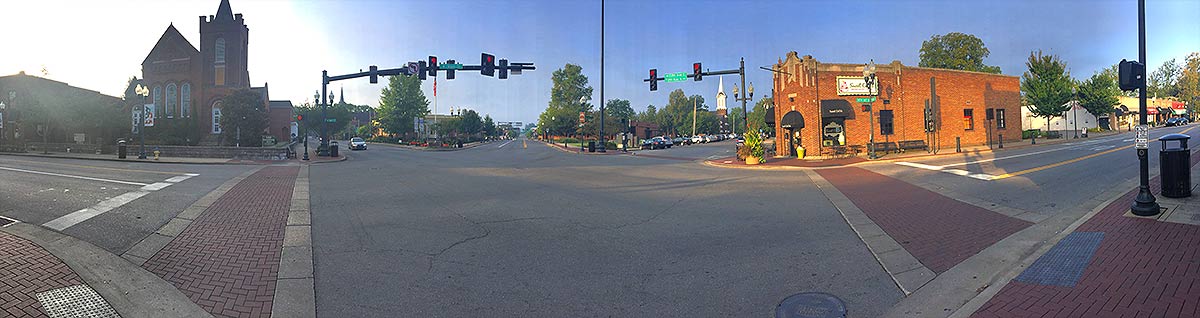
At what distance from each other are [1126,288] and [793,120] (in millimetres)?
23335

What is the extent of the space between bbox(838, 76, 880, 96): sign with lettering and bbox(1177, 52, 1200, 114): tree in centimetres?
8278

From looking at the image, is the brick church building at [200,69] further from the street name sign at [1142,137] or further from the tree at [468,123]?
the street name sign at [1142,137]

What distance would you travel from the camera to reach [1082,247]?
18.7 ft

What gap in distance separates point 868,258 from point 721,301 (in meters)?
2.52

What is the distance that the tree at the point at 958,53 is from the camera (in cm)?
5859

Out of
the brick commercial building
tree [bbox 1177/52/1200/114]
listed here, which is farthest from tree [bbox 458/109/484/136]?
tree [bbox 1177/52/1200/114]

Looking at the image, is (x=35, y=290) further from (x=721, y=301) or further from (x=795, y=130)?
(x=795, y=130)

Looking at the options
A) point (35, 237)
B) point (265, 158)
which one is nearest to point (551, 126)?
point (265, 158)

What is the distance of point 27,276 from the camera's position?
187 inches

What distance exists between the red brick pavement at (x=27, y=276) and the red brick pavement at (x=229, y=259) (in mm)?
707

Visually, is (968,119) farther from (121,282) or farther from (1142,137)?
(121,282)

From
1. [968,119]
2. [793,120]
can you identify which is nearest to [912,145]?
[793,120]

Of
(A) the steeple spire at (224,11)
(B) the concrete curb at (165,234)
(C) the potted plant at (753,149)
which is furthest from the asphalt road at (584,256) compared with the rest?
(A) the steeple spire at (224,11)

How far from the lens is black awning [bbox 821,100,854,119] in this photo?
26578 mm
